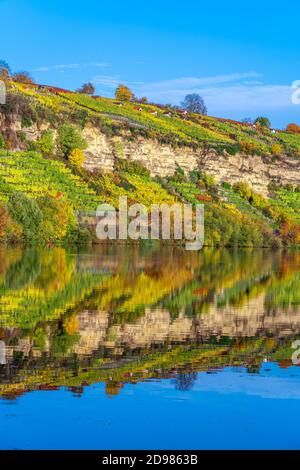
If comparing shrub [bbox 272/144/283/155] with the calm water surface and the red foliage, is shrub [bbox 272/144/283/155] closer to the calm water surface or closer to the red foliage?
the red foliage

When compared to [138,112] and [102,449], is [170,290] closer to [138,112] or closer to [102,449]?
[102,449]

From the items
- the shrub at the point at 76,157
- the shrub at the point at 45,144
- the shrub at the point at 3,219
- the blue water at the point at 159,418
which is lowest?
the blue water at the point at 159,418

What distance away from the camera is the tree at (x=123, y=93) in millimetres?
116244

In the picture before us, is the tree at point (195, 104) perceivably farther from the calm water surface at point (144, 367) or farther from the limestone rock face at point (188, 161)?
the calm water surface at point (144, 367)

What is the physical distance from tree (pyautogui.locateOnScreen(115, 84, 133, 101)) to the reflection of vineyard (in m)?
85.4

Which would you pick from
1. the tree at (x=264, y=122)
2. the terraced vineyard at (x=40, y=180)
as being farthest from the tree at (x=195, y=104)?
the terraced vineyard at (x=40, y=180)

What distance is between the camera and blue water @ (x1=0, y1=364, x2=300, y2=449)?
29.7 ft

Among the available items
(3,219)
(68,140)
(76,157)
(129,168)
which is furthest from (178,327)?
(129,168)

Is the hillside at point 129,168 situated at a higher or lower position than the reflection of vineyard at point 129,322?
higher

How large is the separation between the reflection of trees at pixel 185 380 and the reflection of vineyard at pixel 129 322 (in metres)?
0.29

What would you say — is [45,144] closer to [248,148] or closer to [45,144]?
[45,144]

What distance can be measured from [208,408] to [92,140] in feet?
220

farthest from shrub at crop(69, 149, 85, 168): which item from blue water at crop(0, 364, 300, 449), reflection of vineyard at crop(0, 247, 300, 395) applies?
blue water at crop(0, 364, 300, 449)

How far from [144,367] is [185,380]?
957 millimetres
